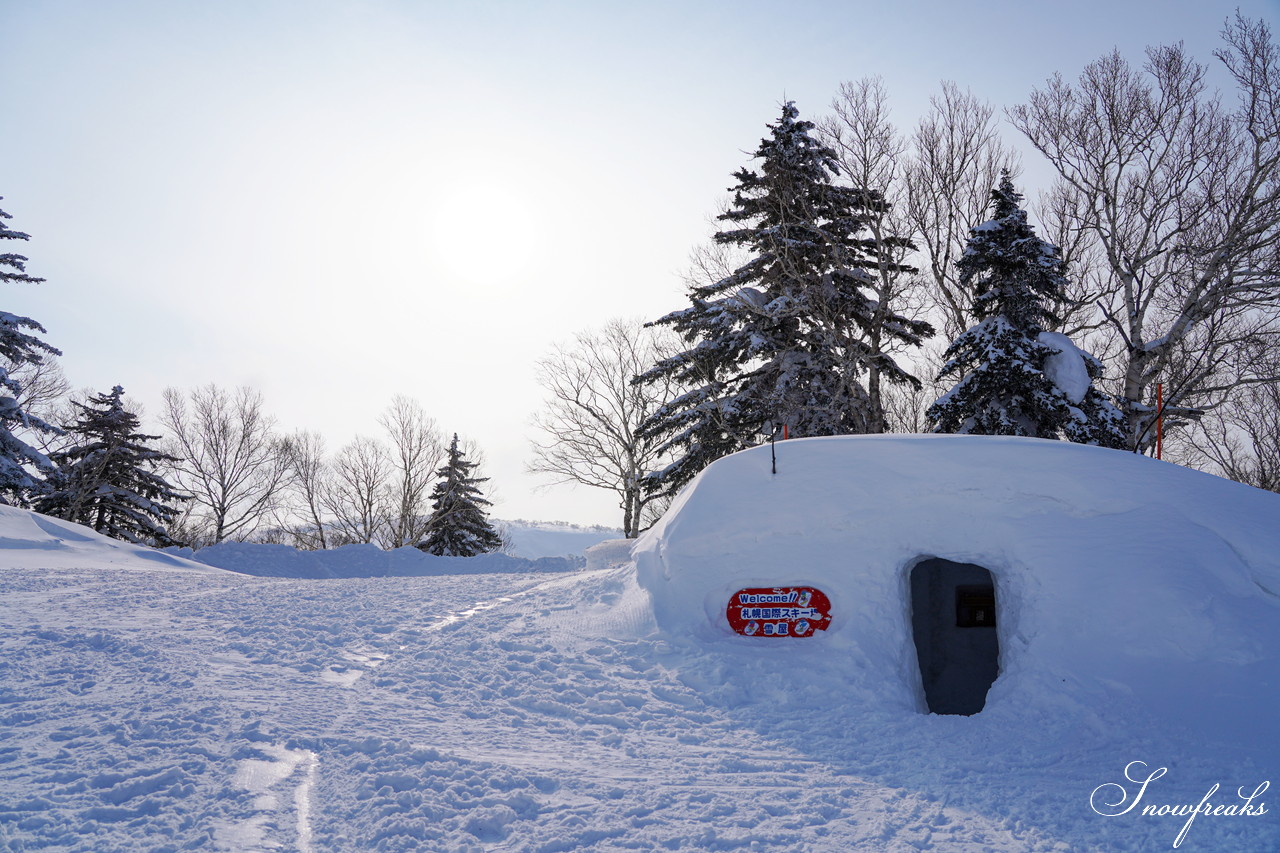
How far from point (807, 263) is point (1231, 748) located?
48.3 feet

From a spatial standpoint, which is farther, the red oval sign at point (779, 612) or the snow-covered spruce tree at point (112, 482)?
the snow-covered spruce tree at point (112, 482)

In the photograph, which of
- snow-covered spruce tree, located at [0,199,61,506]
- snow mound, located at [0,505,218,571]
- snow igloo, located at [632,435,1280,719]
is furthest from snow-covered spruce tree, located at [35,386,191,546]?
snow igloo, located at [632,435,1280,719]

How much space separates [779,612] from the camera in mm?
5613

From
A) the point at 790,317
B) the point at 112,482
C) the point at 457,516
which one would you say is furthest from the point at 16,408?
the point at 790,317

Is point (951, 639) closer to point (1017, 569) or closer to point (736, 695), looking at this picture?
point (1017, 569)

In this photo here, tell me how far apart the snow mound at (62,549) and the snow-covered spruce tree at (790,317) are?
37.8ft

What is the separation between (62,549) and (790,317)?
15289 millimetres

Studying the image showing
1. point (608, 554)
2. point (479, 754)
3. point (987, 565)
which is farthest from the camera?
point (608, 554)

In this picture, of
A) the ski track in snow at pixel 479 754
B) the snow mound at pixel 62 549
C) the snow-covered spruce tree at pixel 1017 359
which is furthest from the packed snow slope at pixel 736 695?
the snow-covered spruce tree at pixel 1017 359

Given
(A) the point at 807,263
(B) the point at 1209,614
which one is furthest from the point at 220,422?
(B) the point at 1209,614

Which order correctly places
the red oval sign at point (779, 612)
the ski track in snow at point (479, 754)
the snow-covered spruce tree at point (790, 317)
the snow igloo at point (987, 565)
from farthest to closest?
1. the snow-covered spruce tree at point (790, 317)
2. the red oval sign at point (779, 612)
3. the snow igloo at point (987, 565)
4. the ski track in snow at point (479, 754)

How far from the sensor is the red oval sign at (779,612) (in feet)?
18.0

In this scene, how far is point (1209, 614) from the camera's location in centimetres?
457

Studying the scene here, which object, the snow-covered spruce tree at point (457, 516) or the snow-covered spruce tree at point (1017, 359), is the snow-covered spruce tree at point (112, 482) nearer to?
the snow-covered spruce tree at point (457, 516)
